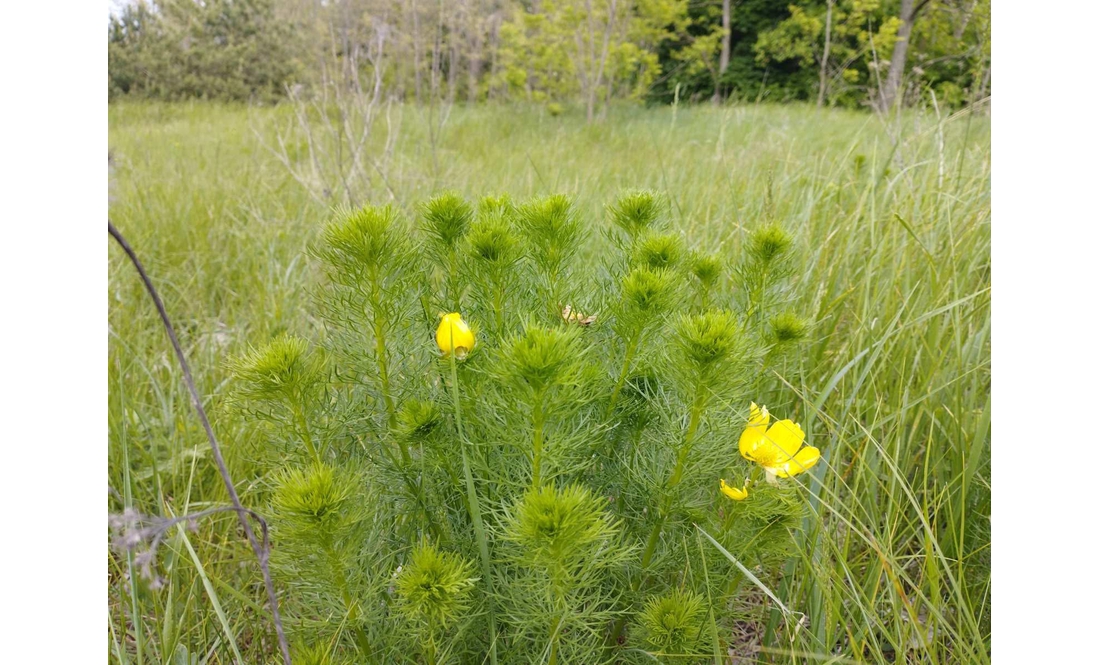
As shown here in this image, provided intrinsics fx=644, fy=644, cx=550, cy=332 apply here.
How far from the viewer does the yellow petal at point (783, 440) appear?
0.74 metres

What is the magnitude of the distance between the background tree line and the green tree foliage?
0.02 meters

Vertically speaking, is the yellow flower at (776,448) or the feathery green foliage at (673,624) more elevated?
the yellow flower at (776,448)

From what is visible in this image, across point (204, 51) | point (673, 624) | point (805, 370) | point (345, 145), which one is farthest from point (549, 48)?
point (673, 624)

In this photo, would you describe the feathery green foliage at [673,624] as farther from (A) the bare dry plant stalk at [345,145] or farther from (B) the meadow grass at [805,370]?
(A) the bare dry plant stalk at [345,145]

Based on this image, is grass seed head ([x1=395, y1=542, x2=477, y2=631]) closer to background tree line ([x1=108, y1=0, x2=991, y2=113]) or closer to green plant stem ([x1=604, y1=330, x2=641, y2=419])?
green plant stem ([x1=604, y1=330, x2=641, y2=419])

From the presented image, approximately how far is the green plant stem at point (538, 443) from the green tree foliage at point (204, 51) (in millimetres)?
2390

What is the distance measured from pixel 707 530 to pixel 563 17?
800 centimetres

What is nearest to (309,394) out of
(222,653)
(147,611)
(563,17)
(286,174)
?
(222,653)

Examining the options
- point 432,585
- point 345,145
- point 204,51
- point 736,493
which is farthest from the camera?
point 204,51

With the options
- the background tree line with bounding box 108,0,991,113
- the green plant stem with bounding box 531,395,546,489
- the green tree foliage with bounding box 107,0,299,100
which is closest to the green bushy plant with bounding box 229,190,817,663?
the green plant stem with bounding box 531,395,546,489

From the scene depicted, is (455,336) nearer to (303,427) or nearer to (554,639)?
(303,427)

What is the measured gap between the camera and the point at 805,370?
4.47 ft

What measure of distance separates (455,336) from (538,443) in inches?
6.1

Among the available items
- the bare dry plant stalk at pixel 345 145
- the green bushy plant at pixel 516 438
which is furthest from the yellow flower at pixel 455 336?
the bare dry plant stalk at pixel 345 145
